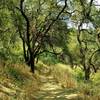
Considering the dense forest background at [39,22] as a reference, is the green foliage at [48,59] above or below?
below

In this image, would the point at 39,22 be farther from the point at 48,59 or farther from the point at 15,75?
the point at 48,59

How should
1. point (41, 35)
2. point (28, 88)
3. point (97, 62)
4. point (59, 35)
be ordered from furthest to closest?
point (97, 62), point (59, 35), point (41, 35), point (28, 88)

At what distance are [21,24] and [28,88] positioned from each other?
8.92 m

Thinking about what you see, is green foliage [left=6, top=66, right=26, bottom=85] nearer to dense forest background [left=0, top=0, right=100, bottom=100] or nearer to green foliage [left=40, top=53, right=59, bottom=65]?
dense forest background [left=0, top=0, right=100, bottom=100]

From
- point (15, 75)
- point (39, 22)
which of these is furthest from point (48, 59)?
point (15, 75)

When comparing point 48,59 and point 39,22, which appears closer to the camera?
point 39,22

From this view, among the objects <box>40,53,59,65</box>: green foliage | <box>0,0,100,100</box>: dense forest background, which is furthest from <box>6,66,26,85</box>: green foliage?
<box>40,53,59,65</box>: green foliage

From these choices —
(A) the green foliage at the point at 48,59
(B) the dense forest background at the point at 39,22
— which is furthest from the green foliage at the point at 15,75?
(A) the green foliage at the point at 48,59

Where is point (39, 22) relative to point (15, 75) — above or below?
above

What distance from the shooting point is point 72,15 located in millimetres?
23234

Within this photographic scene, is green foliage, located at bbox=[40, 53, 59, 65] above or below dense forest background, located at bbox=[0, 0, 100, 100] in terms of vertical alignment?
below

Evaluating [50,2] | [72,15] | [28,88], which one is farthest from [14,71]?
[72,15]

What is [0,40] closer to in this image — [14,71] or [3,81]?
[14,71]

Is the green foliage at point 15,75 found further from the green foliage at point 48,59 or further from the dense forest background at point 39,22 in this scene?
the green foliage at point 48,59
